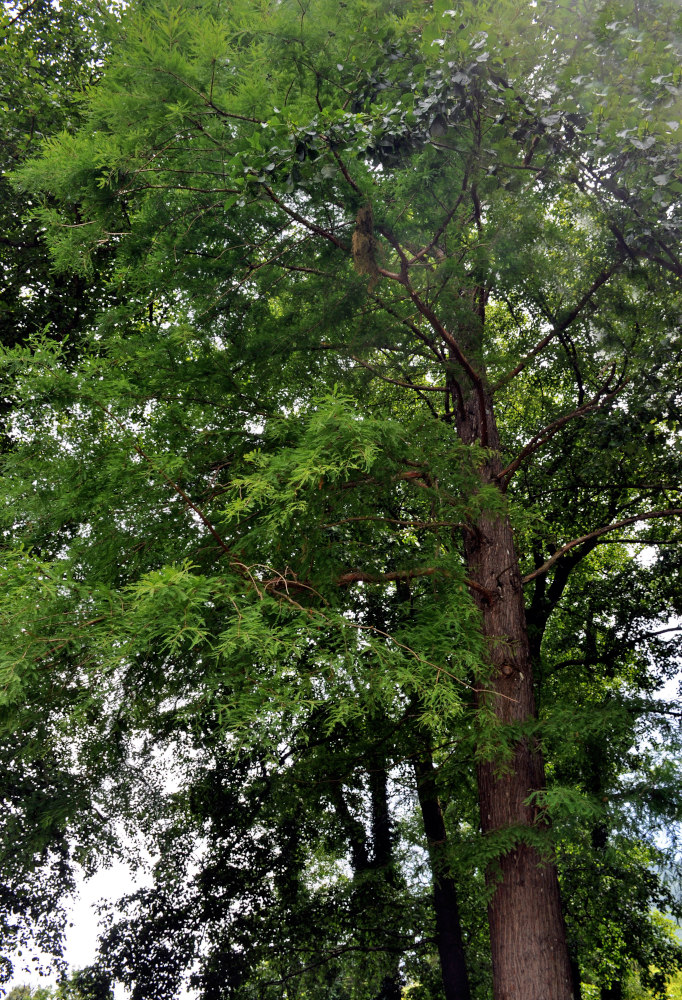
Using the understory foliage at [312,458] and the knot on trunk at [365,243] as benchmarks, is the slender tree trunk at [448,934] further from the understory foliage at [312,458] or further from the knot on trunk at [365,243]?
the knot on trunk at [365,243]

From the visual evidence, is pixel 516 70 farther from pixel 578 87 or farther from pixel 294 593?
pixel 294 593

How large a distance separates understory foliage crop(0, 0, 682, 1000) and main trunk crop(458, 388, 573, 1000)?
0.36 feet

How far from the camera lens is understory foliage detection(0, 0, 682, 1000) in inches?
190

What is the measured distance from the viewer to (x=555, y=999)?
5227 millimetres

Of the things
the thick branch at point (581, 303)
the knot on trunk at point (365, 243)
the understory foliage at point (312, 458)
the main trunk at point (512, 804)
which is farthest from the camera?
the thick branch at point (581, 303)

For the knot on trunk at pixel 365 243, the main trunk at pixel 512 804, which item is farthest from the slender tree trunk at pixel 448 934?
the knot on trunk at pixel 365 243

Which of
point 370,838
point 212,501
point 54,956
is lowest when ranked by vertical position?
point 54,956

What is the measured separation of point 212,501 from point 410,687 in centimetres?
248

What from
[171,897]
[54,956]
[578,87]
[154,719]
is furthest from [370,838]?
[578,87]

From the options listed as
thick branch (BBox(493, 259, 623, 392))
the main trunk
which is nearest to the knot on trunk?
the main trunk

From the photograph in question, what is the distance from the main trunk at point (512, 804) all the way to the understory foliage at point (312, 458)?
109 mm

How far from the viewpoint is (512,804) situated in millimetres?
5867

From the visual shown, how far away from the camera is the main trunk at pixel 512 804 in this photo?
5.37 meters

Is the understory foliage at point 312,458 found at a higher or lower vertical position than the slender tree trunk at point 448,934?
higher
